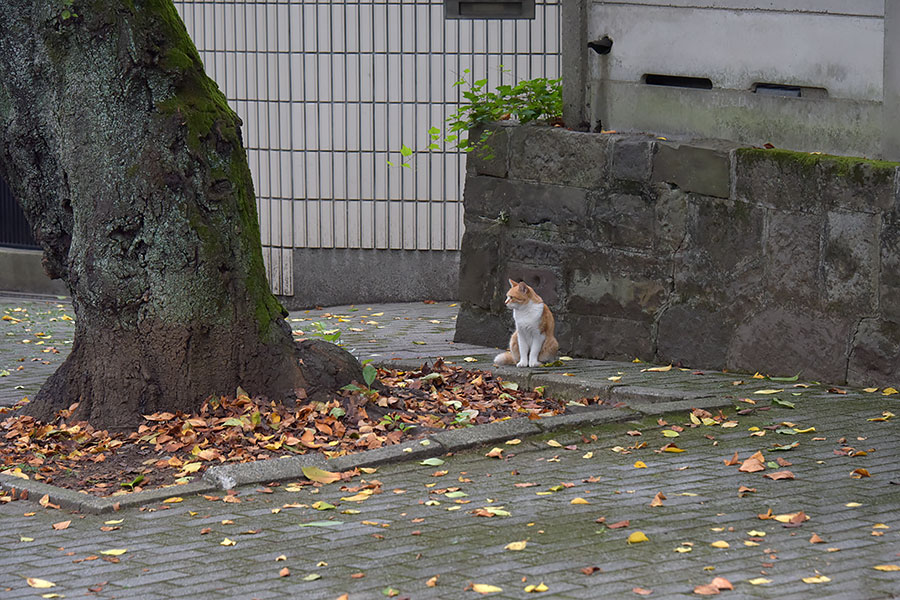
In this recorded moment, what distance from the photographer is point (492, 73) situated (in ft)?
38.2

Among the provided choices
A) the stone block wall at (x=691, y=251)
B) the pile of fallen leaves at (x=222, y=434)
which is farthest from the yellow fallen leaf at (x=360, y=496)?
the stone block wall at (x=691, y=251)

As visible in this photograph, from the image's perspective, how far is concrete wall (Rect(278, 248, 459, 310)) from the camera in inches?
477

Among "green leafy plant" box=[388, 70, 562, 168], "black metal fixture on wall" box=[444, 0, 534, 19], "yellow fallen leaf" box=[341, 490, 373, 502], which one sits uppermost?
"black metal fixture on wall" box=[444, 0, 534, 19]

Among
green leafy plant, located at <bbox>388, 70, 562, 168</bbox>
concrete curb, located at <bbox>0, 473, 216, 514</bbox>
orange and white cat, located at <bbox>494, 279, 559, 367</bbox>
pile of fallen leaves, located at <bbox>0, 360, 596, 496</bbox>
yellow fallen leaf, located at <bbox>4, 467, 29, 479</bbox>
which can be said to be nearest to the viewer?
concrete curb, located at <bbox>0, 473, 216, 514</bbox>

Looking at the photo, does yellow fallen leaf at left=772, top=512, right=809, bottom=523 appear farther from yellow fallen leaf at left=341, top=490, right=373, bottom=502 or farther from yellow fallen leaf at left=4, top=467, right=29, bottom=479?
yellow fallen leaf at left=4, top=467, right=29, bottom=479

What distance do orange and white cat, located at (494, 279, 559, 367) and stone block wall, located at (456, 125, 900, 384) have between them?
1.54 ft

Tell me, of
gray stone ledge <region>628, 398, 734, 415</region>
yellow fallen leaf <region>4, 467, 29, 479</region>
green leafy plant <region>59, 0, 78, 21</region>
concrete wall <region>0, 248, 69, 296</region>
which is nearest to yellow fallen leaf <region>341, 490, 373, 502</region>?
yellow fallen leaf <region>4, 467, 29, 479</region>

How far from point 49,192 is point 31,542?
2.44 m

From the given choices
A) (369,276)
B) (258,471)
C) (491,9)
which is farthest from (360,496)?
(369,276)

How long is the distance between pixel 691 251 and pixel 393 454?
9.00 ft

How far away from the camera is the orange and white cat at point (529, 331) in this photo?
8.34m

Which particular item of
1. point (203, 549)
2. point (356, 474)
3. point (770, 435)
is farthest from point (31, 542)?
point (770, 435)

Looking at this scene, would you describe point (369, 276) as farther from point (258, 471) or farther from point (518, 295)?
point (258, 471)

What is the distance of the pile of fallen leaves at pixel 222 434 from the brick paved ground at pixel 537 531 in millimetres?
426
